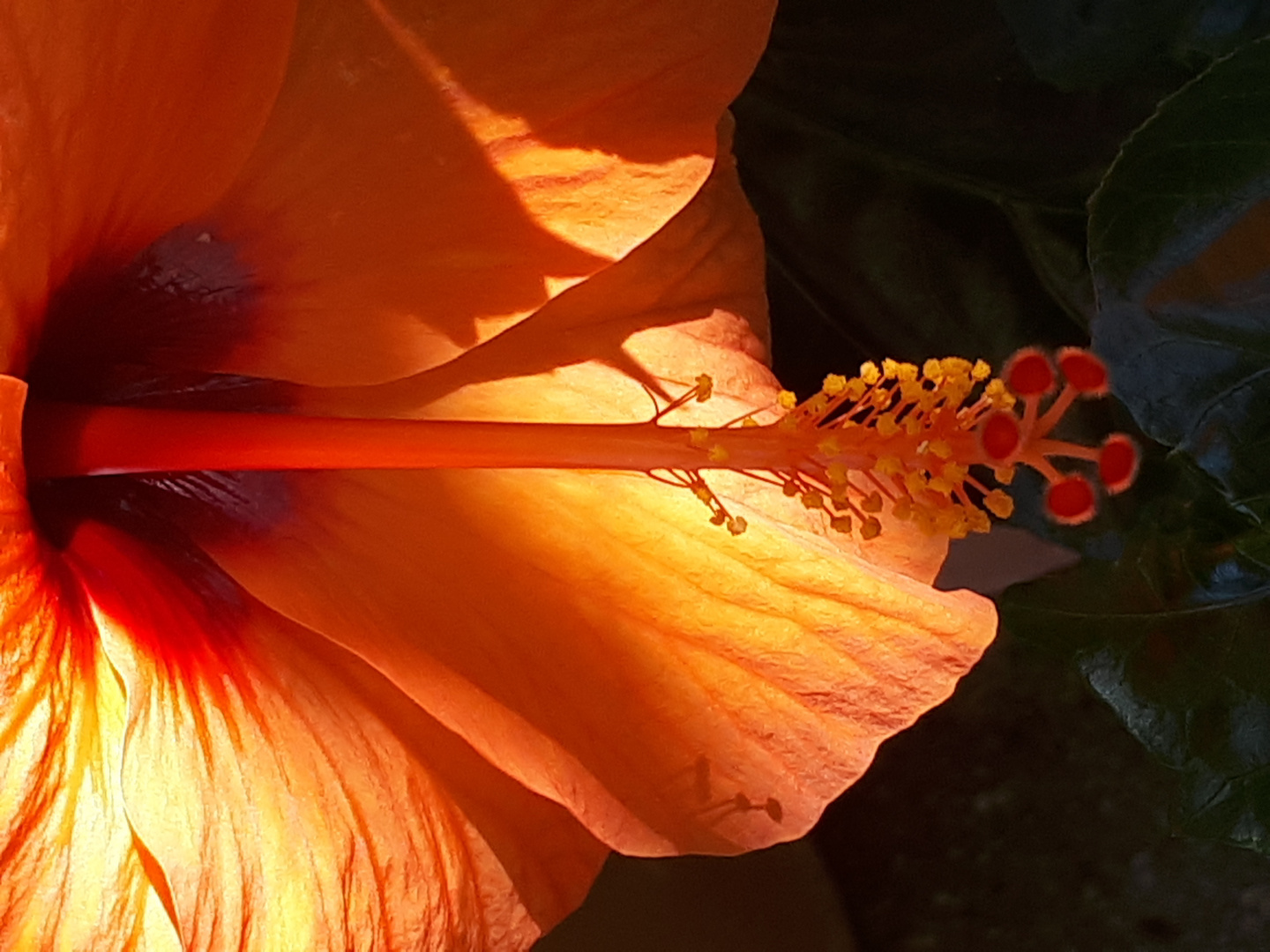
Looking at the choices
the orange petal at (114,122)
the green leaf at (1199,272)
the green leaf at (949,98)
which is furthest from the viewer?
the green leaf at (949,98)

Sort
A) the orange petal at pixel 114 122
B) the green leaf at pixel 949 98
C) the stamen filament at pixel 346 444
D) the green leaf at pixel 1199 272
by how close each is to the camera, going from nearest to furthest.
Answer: the orange petal at pixel 114 122, the stamen filament at pixel 346 444, the green leaf at pixel 1199 272, the green leaf at pixel 949 98

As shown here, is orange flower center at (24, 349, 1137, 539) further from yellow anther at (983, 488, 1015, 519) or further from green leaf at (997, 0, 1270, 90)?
green leaf at (997, 0, 1270, 90)

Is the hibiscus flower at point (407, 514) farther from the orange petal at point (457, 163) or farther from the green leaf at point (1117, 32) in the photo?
the green leaf at point (1117, 32)

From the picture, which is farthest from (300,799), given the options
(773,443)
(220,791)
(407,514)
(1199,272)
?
(1199,272)

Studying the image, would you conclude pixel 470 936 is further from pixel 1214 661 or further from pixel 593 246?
pixel 1214 661

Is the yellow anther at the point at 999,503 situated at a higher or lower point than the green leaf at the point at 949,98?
lower

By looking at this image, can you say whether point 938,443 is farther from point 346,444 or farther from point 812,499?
point 346,444

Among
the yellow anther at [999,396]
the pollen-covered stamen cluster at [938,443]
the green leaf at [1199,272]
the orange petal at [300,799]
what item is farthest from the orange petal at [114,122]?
the green leaf at [1199,272]
